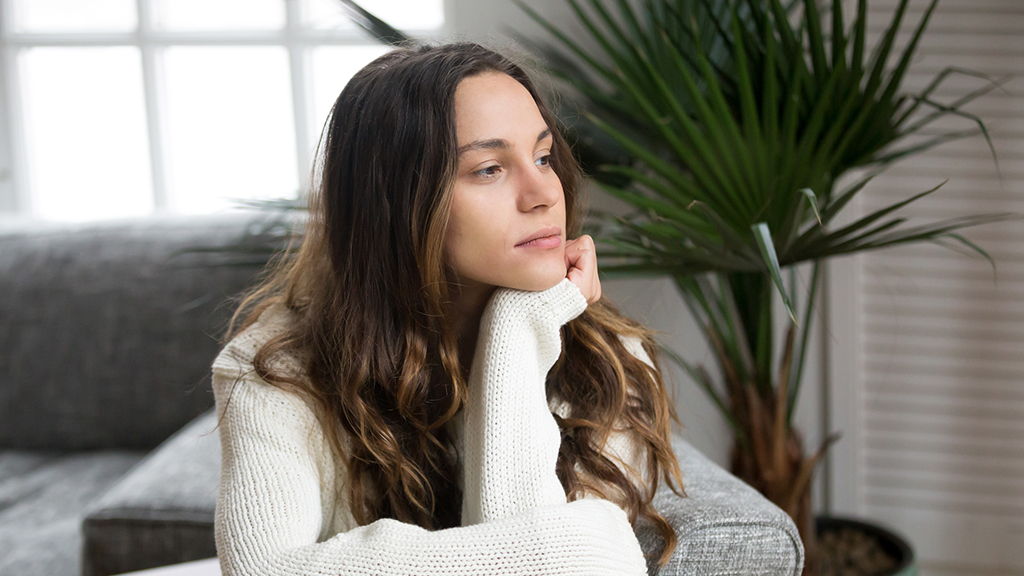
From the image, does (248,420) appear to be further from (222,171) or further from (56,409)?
(222,171)

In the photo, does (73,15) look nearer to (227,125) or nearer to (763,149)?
(227,125)

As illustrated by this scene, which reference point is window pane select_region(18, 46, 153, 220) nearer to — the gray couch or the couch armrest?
the gray couch

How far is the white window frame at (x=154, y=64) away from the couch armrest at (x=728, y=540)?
1.67 meters

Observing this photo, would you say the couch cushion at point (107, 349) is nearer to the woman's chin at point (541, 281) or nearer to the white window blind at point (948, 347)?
Answer: the woman's chin at point (541, 281)

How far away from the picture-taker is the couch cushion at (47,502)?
1.37 metres

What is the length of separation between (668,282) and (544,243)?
1.07 m

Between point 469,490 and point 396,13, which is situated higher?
point 396,13

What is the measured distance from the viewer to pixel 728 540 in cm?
87

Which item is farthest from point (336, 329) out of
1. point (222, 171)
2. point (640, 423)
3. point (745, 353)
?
point (222, 171)

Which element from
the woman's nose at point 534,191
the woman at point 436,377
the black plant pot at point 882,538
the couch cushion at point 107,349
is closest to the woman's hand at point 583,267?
the woman at point 436,377

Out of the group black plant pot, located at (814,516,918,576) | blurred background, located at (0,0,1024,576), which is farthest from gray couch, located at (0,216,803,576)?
black plant pot, located at (814,516,918,576)

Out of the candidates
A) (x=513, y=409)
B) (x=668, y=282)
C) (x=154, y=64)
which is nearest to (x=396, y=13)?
(x=154, y=64)

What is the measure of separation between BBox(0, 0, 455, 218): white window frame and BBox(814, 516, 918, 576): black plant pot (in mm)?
1610

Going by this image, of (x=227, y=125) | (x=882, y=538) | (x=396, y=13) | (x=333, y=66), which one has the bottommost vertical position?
(x=882, y=538)
